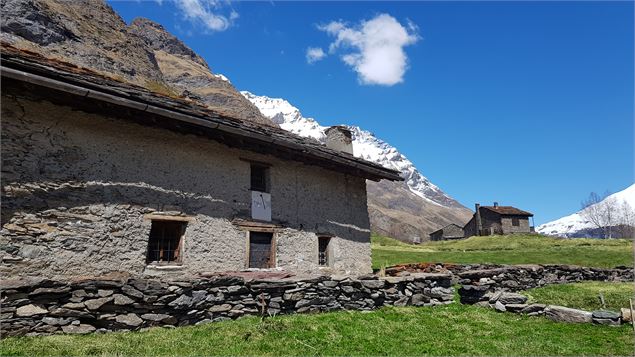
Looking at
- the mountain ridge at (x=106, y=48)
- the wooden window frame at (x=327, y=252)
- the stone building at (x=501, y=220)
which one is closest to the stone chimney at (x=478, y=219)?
the stone building at (x=501, y=220)

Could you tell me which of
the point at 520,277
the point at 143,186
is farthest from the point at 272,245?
the point at 520,277

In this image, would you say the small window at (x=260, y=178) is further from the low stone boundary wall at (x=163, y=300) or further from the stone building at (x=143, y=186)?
the low stone boundary wall at (x=163, y=300)

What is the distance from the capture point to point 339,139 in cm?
1605

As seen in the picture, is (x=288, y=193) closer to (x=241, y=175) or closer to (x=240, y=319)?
(x=241, y=175)

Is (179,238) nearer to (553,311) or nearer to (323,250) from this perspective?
(323,250)

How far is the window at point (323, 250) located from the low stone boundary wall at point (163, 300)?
2.77 m

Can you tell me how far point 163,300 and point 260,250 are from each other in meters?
3.89

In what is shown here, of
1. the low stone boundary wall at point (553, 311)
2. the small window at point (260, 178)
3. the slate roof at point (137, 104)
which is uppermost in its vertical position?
the slate roof at point (137, 104)

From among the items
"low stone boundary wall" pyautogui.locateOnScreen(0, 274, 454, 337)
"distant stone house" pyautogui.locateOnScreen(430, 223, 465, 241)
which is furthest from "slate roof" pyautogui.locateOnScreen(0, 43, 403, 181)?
"distant stone house" pyautogui.locateOnScreen(430, 223, 465, 241)

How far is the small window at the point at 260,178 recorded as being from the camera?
462 inches

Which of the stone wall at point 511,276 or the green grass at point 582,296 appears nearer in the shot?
the green grass at point 582,296

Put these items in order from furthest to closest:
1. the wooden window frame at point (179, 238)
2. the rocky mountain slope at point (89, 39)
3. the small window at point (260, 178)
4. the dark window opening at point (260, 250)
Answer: the rocky mountain slope at point (89, 39), the small window at point (260, 178), the dark window opening at point (260, 250), the wooden window frame at point (179, 238)

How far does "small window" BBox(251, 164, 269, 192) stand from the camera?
1173cm

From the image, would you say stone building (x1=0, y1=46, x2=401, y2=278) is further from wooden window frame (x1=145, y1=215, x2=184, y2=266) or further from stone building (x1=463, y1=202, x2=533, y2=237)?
stone building (x1=463, y1=202, x2=533, y2=237)
